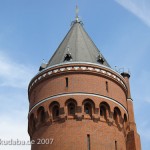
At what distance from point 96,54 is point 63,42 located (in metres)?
3.23

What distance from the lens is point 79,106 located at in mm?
26953

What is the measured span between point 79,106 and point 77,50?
5427mm

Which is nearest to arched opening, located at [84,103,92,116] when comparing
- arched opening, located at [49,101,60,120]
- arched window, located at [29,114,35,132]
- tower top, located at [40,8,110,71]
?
arched opening, located at [49,101,60,120]

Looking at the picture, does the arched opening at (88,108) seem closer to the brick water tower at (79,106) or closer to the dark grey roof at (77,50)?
the brick water tower at (79,106)

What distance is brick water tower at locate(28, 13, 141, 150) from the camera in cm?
2638

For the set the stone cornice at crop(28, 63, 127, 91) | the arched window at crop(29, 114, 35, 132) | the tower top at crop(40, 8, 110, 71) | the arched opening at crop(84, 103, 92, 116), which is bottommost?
the arched window at crop(29, 114, 35, 132)

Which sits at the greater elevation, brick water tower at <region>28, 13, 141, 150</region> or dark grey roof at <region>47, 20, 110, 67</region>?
dark grey roof at <region>47, 20, 110, 67</region>

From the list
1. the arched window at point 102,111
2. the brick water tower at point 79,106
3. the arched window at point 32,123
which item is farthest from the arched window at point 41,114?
the arched window at point 102,111

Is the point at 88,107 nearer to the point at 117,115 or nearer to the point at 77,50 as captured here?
the point at 117,115

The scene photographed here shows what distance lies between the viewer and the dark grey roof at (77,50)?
29828 mm

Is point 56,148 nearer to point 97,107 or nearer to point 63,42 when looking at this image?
point 97,107

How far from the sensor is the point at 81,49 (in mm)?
30922

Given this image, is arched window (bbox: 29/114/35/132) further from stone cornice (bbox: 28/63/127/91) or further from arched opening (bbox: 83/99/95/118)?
arched opening (bbox: 83/99/95/118)


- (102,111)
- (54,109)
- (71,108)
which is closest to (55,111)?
(54,109)
